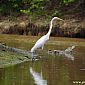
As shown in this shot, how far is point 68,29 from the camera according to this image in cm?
3562

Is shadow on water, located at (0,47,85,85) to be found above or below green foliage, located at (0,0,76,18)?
above

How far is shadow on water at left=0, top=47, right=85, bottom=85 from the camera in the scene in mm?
10844

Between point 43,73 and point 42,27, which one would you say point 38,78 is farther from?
point 42,27

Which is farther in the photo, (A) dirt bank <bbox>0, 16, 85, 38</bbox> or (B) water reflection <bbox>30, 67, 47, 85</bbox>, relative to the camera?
(A) dirt bank <bbox>0, 16, 85, 38</bbox>

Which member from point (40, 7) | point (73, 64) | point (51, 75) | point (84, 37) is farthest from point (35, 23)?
point (51, 75)

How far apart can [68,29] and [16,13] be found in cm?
1000

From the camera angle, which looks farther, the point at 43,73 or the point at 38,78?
the point at 43,73

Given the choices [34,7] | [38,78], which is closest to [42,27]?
[34,7]

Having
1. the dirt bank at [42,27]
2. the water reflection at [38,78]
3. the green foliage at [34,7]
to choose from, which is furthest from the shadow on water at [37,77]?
the green foliage at [34,7]

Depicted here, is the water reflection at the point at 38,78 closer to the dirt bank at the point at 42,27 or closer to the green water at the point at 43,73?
the green water at the point at 43,73

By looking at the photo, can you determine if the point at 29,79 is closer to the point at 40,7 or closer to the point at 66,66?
the point at 66,66

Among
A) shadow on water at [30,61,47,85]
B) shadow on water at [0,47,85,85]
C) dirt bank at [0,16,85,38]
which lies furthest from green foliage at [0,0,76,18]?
shadow on water at [30,61,47,85]

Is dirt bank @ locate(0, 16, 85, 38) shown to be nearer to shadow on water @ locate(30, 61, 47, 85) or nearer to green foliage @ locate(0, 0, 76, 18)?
green foliage @ locate(0, 0, 76, 18)

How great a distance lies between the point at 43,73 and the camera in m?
12.5
